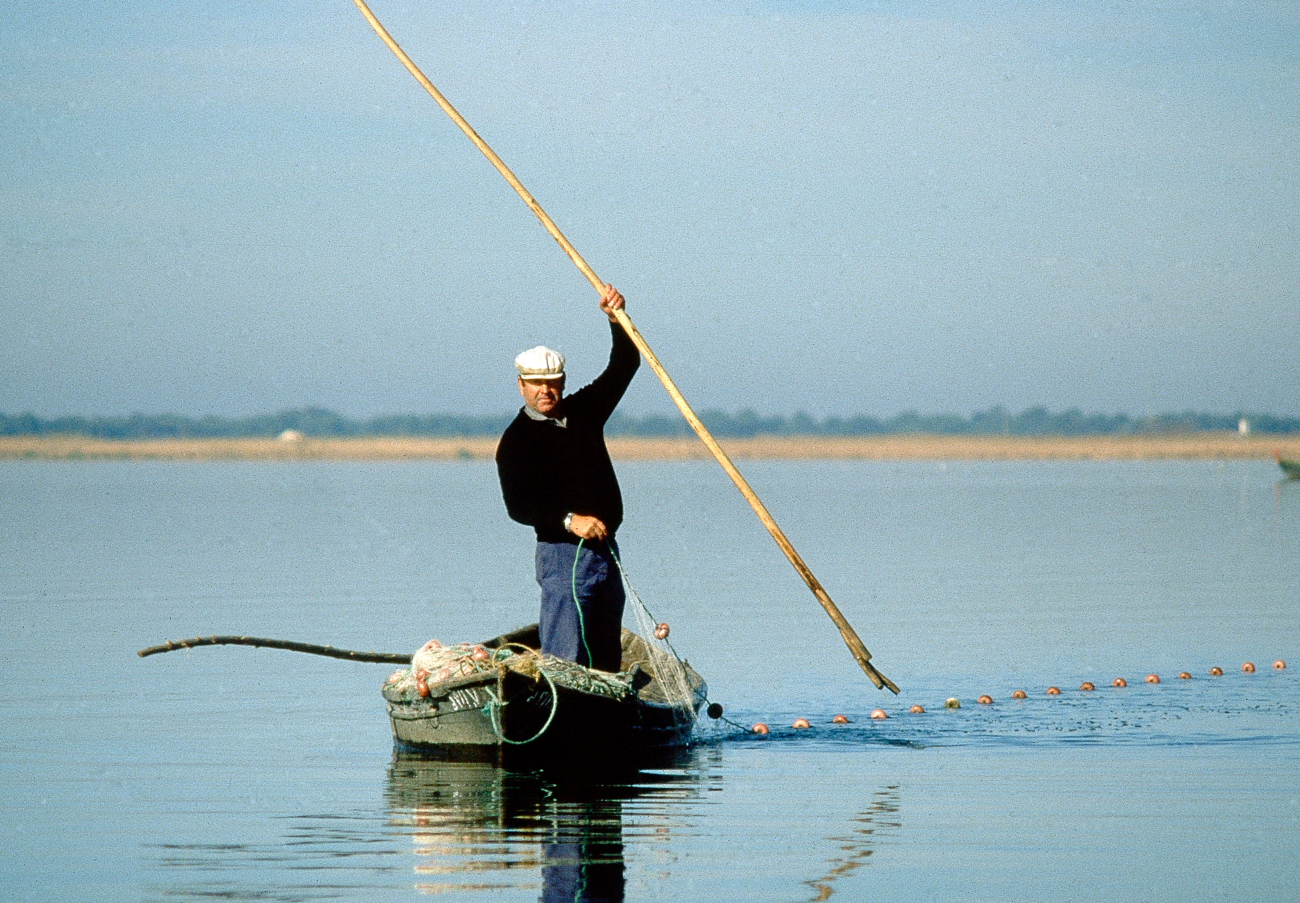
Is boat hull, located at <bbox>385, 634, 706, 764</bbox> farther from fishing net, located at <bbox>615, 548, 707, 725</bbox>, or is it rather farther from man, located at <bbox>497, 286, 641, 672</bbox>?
man, located at <bbox>497, 286, 641, 672</bbox>

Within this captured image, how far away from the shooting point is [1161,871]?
9.81 metres

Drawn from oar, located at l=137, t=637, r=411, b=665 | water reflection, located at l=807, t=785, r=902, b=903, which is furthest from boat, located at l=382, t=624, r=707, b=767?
water reflection, located at l=807, t=785, r=902, b=903

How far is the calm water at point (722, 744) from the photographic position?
9945 millimetres

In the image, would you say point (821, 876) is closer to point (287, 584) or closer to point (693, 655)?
point (693, 655)

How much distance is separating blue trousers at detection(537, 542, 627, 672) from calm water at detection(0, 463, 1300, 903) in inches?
36.4

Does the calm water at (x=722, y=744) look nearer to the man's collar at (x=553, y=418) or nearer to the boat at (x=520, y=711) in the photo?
the boat at (x=520, y=711)

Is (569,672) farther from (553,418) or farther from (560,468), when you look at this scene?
(553,418)

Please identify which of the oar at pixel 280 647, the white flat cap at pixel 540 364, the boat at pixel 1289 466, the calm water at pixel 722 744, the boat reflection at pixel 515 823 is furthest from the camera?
the boat at pixel 1289 466

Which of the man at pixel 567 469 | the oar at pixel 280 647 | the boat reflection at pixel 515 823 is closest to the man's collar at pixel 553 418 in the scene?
the man at pixel 567 469

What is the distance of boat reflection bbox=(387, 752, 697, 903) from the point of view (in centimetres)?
966

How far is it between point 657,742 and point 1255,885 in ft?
17.7

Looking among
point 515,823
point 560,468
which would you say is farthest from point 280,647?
point 515,823

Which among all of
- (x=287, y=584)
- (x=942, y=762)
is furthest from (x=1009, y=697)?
(x=287, y=584)

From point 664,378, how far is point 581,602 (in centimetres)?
159
